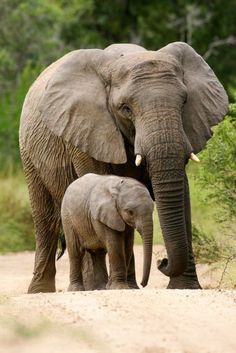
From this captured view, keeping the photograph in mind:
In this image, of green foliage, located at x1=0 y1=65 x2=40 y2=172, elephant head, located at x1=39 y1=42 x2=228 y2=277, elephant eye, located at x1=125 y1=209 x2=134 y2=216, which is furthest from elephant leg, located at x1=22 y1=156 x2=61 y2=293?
green foliage, located at x1=0 y1=65 x2=40 y2=172

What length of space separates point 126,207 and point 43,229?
9.82ft

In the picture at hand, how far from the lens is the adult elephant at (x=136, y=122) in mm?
10359

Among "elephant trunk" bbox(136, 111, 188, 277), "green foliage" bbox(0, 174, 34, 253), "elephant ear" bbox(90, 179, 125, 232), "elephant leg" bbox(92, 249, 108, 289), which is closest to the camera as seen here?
"elephant ear" bbox(90, 179, 125, 232)

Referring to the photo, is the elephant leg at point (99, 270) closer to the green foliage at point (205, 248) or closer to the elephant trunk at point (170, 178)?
the elephant trunk at point (170, 178)

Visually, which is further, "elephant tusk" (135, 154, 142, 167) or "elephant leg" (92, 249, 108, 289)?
"elephant leg" (92, 249, 108, 289)

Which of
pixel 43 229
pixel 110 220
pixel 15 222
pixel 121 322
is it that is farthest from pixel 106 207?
pixel 15 222

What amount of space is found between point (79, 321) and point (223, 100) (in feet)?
13.6

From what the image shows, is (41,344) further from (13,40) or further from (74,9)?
(74,9)

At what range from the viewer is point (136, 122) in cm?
1061

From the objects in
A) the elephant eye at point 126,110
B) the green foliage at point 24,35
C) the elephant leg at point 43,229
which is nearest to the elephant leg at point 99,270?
the elephant eye at point 126,110

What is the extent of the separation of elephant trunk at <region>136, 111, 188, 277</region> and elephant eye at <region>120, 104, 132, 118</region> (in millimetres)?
376

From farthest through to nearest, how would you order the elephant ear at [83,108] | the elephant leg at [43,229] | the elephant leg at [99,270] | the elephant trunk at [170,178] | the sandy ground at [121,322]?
the elephant leg at [43,229] < the elephant ear at [83,108] < the elephant leg at [99,270] < the elephant trunk at [170,178] < the sandy ground at [121,322]

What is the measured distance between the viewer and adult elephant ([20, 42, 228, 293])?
1036cm

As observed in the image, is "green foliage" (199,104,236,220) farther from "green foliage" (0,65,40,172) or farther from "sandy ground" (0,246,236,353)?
"green foliage" (0,65,40,172)
